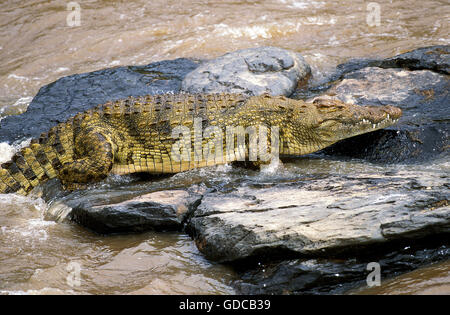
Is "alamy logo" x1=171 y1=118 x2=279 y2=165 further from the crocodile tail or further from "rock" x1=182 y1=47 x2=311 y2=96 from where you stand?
"rock" x1=182 y1=47 x2=311 y2=96

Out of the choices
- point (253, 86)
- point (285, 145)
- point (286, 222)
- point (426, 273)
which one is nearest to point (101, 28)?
Result: point (253, 86)

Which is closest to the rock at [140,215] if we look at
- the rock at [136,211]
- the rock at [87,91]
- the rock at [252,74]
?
the rock at [136,211]

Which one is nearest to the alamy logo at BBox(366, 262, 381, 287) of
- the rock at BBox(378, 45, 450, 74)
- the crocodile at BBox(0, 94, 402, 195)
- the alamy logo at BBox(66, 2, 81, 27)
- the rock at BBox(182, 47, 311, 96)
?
the crocodile at BBox(0, 94, 402, 195)

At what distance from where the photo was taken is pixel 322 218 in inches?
143

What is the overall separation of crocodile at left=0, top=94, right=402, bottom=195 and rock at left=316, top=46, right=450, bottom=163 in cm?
24

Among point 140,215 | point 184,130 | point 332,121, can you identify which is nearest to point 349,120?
point 332,121

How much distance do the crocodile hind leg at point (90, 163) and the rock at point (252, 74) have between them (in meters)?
2.12

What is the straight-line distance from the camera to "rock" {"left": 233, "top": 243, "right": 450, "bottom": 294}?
3.33m

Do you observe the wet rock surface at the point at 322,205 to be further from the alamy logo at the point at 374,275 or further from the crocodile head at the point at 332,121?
the crocodile head at the point at 332,121

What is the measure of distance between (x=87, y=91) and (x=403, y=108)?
14.7ft

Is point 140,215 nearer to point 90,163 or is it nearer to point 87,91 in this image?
point 90,163
